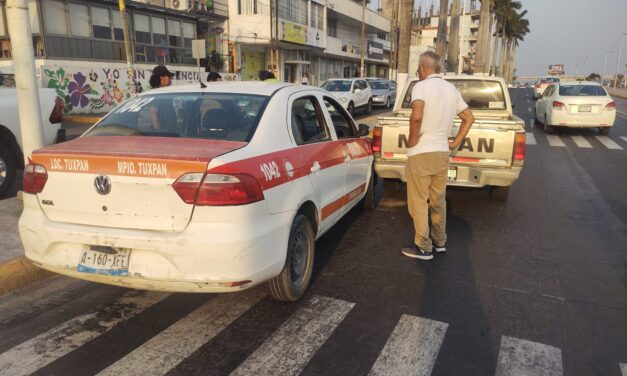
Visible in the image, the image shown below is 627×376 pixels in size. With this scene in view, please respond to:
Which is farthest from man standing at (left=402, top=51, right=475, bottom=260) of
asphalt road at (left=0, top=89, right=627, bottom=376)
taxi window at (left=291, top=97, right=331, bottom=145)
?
taxi window at (left=291, top=97, right=331, bottom=145)

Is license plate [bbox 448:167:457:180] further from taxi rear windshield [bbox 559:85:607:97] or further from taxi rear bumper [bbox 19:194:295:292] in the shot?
taxi rear windshield [bbox 559:85:607:97]

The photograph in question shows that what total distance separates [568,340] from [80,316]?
11.7 ft

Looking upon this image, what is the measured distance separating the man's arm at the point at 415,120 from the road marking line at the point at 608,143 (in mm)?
10525

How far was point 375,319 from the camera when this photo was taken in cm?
369

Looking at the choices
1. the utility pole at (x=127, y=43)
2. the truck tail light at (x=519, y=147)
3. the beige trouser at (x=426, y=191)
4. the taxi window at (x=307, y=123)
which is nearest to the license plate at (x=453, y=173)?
the truck tail light at (x=519, y=147)

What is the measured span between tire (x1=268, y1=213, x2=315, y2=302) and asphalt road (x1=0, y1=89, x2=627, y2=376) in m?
0.13

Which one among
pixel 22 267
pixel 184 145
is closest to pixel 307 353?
pixel 184 145

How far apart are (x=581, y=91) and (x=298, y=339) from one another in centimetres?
1567

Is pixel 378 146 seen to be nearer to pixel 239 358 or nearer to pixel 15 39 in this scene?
pixel 239 358

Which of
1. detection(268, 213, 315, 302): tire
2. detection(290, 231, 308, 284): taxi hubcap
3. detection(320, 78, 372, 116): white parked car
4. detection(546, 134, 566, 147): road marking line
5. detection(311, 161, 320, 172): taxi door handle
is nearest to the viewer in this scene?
detection(268, 213, 315, 302): tire

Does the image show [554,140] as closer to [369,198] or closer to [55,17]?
[369,198]

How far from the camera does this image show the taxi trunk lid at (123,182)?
10.1 ft

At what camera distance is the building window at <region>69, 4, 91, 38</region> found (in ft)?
61.6

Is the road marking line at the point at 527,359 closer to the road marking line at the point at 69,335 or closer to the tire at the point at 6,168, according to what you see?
the road marking line at the point at 69,335
